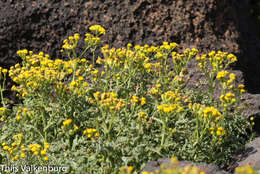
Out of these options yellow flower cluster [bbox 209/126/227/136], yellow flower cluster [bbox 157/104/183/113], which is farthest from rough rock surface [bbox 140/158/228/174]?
yellow flower cluster [bbox 157/104/183/113]

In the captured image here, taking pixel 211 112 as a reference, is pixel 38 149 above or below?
below

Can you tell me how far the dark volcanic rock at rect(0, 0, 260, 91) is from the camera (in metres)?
5.95

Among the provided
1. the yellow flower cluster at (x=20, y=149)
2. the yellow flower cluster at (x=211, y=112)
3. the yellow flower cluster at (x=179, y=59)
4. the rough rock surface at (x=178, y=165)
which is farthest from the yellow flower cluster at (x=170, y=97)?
the yellow flower cluster at (x=20, y=149)

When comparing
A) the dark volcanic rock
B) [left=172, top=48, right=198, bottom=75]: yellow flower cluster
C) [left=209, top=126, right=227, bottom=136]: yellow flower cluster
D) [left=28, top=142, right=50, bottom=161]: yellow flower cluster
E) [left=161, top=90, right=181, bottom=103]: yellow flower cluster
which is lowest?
[left=28, top=142, right=50, bottom=161]: yellow flower cluster

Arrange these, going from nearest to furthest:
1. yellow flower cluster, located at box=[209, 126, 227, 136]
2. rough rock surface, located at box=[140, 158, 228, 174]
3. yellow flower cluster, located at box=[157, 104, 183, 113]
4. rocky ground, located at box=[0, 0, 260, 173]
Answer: rough rock surface, located at box=[140, 158, 228, 174] → yellow flower cluster, located at box=[157, 104, 183, 113] → yellow flower cluster, located at box=[209, 126, 227, 136] → rocky ground, located at box=[0, 0, 260, 173]

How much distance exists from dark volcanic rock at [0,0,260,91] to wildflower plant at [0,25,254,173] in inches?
40.3

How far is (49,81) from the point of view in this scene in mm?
4316

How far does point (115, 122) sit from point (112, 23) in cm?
212

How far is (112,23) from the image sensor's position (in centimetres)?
605

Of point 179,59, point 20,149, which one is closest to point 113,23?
point 179,59

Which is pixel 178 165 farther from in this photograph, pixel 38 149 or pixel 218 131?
pixel 38 149

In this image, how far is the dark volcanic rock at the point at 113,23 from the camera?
595 cm

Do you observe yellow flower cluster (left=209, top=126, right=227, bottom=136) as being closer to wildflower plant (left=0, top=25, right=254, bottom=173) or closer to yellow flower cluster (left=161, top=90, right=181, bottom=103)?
wildflower plant (left=0, top=25, right=254, bottom=173)

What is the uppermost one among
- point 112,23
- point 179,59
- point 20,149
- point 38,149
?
point 112,23
